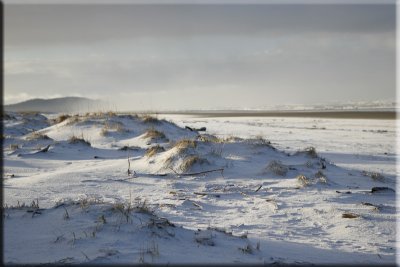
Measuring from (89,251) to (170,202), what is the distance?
90.9 inches

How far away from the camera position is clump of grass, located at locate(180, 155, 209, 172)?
271 inches

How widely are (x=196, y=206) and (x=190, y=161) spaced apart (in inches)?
77.7

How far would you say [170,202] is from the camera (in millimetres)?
5188

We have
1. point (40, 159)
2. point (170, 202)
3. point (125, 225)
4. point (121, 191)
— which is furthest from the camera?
point (40, 159)

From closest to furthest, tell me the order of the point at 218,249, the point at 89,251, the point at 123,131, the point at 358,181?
the point at 89,251 → the point at 218,249 → the point at 358,181 → the point at 123,131

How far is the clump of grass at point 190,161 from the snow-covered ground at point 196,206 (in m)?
0.02

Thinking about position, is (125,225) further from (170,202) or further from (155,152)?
(155,152)

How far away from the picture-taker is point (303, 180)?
6.02m

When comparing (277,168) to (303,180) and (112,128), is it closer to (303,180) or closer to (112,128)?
(303,180)

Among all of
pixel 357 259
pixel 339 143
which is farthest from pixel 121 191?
pixel 339 143

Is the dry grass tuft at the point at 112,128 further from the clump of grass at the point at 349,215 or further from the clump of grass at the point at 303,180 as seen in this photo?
the clump of grass at the point at 349,215

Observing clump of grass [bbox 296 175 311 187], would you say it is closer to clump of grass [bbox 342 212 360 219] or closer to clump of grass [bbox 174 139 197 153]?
clump of grass [bbox 342 212 360 219]

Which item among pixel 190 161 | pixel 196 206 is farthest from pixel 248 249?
pixel 190 161

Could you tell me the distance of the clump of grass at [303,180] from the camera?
593 cm
